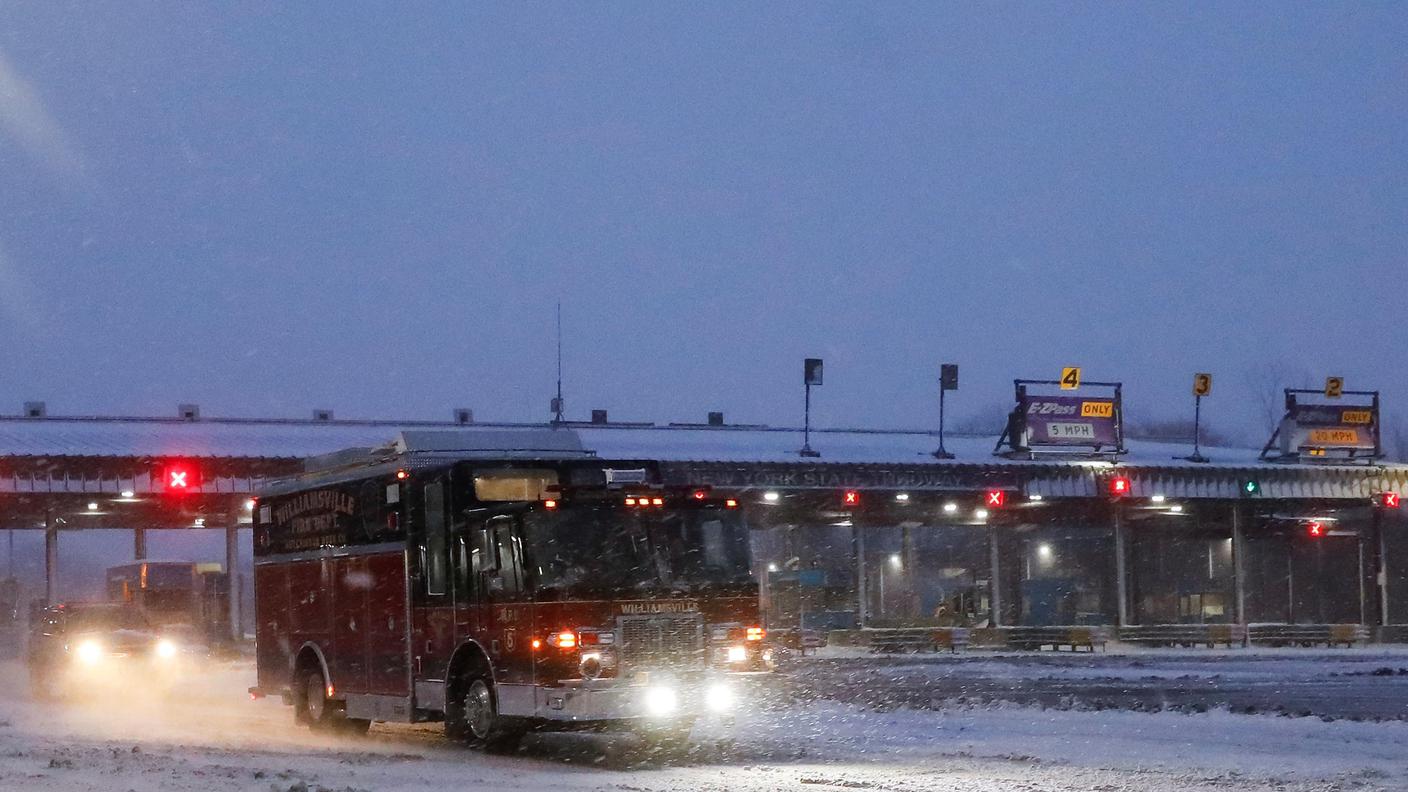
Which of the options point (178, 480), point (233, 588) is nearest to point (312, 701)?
point (178, 480)

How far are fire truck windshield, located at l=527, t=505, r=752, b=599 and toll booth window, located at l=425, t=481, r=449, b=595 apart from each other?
5.10 feet

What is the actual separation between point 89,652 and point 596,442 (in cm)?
2608

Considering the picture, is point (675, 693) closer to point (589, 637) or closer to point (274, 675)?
point (589, 637)

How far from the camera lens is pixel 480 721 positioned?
19.1 m

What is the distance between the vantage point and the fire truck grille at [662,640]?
59.7ft

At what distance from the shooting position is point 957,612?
6769 centimetres

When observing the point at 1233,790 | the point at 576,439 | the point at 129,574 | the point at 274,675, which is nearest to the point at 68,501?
the point at 129,574

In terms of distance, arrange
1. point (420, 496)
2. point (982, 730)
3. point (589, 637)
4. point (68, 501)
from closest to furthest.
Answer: point (589, 637), point (420, 496), point (982, 730), point (68, 501)

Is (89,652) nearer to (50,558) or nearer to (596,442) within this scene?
(596,442)

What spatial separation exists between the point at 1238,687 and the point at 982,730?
1092cm

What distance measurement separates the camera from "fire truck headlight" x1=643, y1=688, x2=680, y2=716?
714 inches

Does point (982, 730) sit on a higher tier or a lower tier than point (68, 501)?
lower

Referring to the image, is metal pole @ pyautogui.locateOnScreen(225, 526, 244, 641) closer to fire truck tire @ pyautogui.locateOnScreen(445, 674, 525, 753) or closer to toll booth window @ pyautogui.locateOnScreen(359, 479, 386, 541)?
toll booth window @ pyautogui.locateOnScreen(359, 479, 386, 541)

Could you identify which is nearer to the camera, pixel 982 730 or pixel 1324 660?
pixel 982 730
